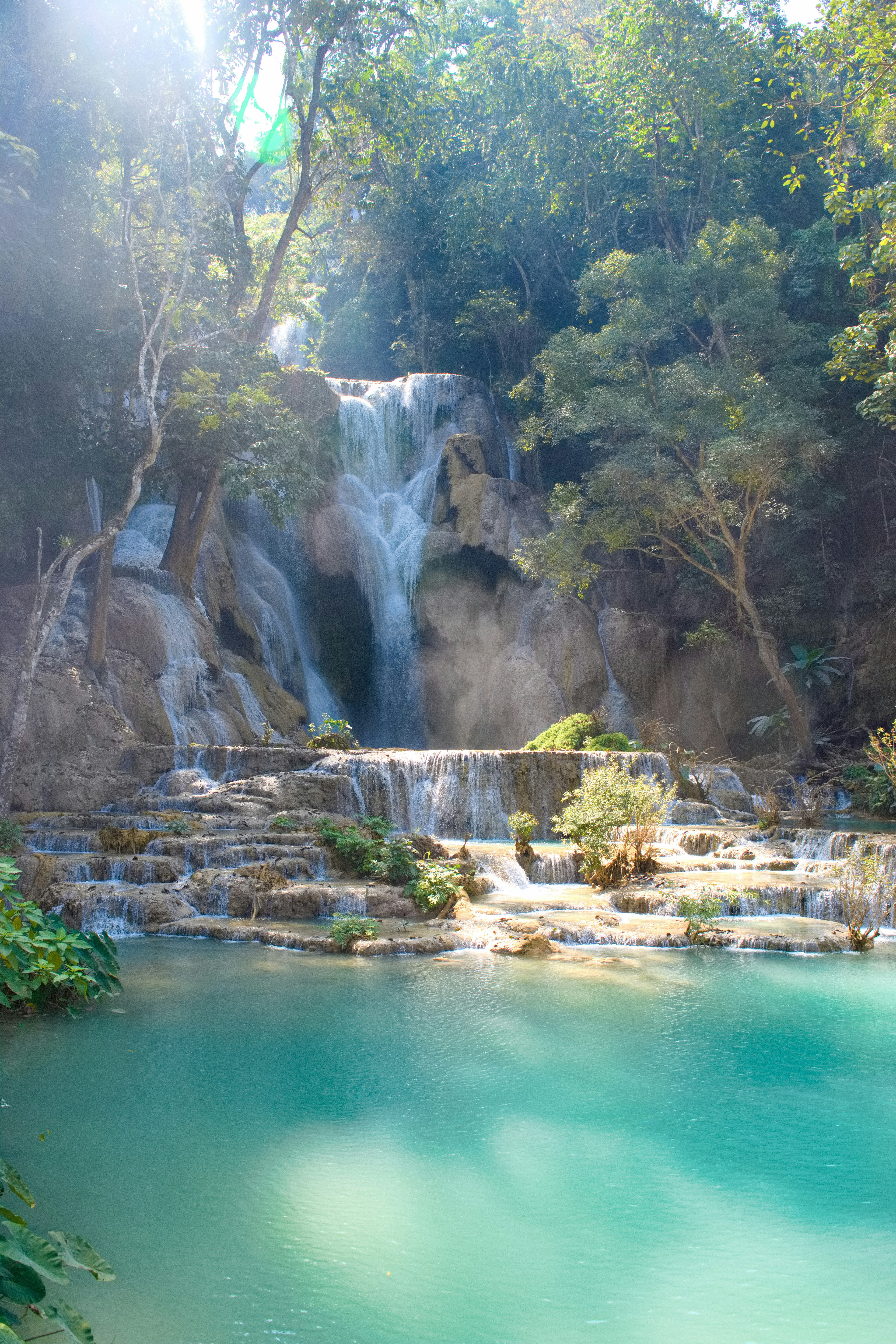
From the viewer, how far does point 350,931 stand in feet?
29.2

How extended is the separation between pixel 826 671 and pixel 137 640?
15.2m

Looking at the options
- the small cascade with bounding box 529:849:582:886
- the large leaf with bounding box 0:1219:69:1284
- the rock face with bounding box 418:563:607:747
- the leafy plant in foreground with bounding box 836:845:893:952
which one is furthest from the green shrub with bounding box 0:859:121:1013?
the rock face with bounding box 418:563:607:747

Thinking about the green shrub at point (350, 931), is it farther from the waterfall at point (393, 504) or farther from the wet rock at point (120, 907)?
the waterfall at point (393, 504)

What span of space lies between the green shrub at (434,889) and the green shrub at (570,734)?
290 inches

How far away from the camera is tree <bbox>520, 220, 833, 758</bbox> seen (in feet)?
64.7

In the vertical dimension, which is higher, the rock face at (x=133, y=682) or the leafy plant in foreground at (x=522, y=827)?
the rock face at (x=133, y=682)

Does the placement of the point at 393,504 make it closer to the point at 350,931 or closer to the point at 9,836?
the point at 9,836

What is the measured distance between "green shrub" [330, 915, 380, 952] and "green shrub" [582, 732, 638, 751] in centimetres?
890

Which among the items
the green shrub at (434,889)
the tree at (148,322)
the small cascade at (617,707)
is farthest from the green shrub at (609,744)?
the tree at (148,322)

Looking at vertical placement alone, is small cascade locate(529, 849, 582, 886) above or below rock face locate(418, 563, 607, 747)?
below

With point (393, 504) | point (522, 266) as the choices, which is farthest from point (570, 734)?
point (522, 266)

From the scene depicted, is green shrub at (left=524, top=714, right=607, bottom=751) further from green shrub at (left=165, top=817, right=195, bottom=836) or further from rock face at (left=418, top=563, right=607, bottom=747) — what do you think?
green shrub at (left=165, top=817, right=195, bottom=836)

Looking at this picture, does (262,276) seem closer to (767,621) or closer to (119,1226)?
(767,621)

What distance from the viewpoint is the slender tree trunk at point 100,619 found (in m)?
16.5
